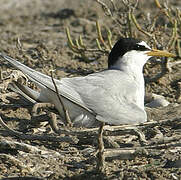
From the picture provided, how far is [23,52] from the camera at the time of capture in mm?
5977

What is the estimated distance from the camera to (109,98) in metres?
4.10

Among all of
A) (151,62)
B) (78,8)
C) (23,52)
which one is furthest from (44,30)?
(151,62)

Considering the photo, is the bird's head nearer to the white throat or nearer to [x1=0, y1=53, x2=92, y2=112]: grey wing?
the white throat

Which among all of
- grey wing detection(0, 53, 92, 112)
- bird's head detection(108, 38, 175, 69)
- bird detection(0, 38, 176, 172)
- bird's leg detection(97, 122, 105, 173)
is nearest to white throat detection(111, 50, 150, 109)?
bird's head detection(108, 38, 175, 69)

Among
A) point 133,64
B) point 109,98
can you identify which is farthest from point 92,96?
point 133,64

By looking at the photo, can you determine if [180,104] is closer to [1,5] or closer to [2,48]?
[2,48]

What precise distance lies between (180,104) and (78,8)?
4.04 meters

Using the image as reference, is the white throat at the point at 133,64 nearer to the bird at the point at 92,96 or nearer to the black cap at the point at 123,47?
the black cap at the point at 123,47

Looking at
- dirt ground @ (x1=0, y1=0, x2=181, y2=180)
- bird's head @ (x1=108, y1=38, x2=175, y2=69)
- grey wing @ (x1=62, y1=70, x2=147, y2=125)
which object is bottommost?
dirt ground @ (x1=0, y1=0, x2=181, y2=180)

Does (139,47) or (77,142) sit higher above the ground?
(139,47)

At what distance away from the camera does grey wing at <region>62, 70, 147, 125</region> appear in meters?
4.00

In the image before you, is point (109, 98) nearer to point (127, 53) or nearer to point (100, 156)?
point (127, 53)

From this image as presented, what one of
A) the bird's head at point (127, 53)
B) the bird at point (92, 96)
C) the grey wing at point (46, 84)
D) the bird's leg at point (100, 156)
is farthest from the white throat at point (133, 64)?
the bird's leg at point (100, 156)

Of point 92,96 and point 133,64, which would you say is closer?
point 92,96
